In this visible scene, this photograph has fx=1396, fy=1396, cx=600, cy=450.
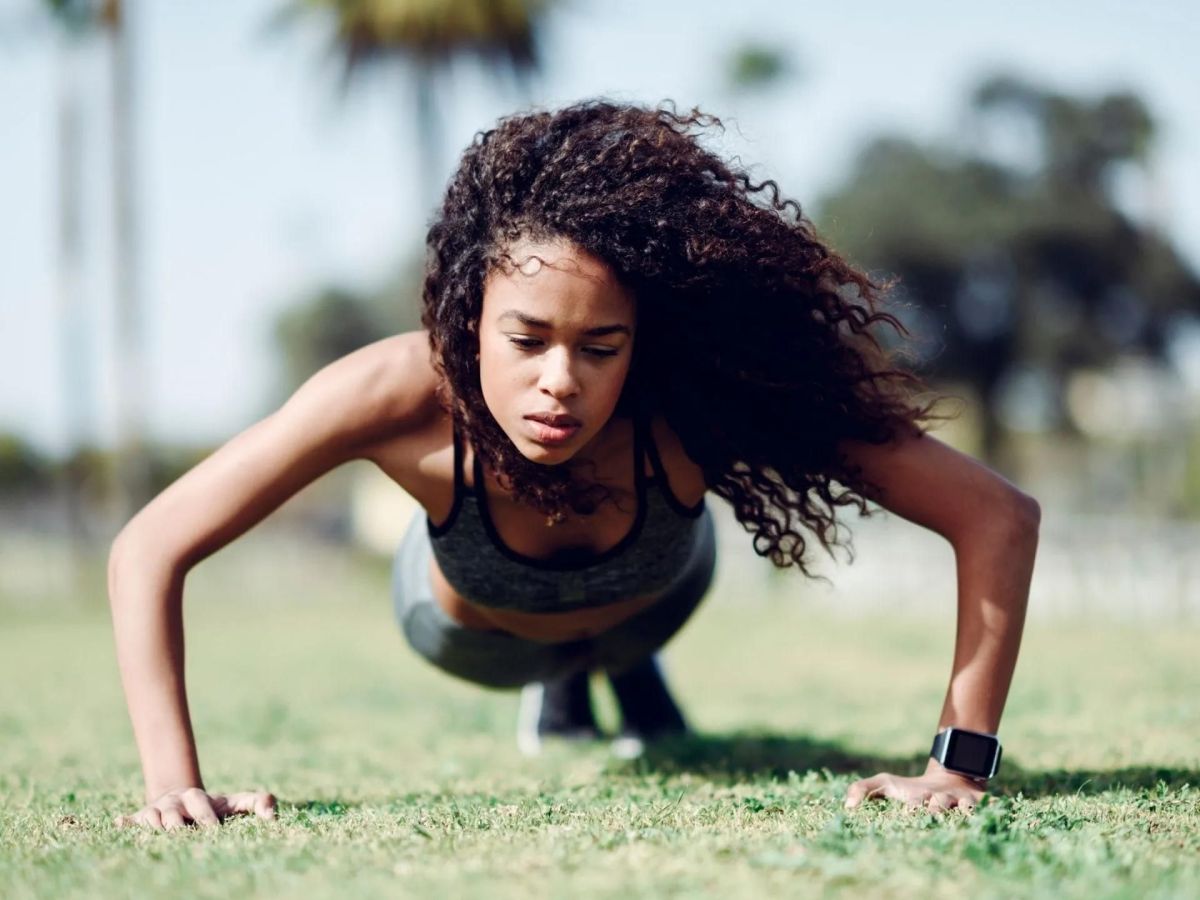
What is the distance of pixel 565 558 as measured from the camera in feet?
12.7

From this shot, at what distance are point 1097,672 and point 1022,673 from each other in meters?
0.41

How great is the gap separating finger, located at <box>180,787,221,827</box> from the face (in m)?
1.07

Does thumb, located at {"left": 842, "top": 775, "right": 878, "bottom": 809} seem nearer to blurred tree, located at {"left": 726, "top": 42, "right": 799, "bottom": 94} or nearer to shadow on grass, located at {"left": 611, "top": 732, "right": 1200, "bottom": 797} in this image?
shadow on grass, located at {"left": 611, "top": 732, "right": 1200, "bottom": 797}

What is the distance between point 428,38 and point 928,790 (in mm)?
22351

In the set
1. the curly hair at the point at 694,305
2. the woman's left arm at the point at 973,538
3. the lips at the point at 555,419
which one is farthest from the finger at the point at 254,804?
the woman's left arm at the point at 973,538

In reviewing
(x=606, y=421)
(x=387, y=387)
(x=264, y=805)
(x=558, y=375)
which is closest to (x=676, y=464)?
(x=606, y=421)

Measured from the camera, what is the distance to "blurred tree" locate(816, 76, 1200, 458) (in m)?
33.6

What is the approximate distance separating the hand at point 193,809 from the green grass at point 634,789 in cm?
6

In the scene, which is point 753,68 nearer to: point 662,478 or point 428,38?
point 428,38

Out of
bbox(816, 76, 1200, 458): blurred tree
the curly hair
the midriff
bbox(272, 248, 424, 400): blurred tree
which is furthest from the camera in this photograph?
bbox(272, 248, 424, 400): blurred tree

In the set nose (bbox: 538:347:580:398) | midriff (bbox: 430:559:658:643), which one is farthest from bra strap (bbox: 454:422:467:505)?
midriff (bbox: 430:559:658:643)

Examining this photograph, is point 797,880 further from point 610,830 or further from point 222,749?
point 222,749

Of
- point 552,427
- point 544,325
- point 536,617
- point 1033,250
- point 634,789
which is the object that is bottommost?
point 634,789

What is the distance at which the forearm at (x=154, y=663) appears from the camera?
325cm
